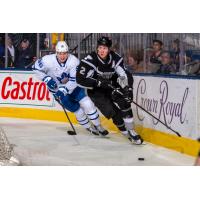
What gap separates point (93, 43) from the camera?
18.0ft

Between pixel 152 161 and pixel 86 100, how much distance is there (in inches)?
26.5

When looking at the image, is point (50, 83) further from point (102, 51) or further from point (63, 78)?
point (102, 51)

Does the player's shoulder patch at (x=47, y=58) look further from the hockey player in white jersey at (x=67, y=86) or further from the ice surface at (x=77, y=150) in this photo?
the ice surface at (x=77, y=150)

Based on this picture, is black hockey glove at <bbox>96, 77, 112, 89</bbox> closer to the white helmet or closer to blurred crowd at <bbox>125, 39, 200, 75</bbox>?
blurred crowd at <bbox>125, 39, 200, 75</bbox>

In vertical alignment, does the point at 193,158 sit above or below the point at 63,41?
below

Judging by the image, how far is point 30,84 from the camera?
18.6 feet

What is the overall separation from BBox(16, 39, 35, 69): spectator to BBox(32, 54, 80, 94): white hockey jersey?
0.05m

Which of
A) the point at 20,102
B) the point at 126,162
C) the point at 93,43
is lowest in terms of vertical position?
the point at 126,162

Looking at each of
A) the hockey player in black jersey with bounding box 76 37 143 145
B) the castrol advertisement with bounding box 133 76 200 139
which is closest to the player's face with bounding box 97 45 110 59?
→ the hockey player in black jersey with bounding box 76 37 143 145

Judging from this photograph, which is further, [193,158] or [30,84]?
[30,84]

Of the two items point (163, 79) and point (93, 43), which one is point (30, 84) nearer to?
point (93, 43)

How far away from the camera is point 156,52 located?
17.9ft

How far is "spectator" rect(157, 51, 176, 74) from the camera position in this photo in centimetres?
542
